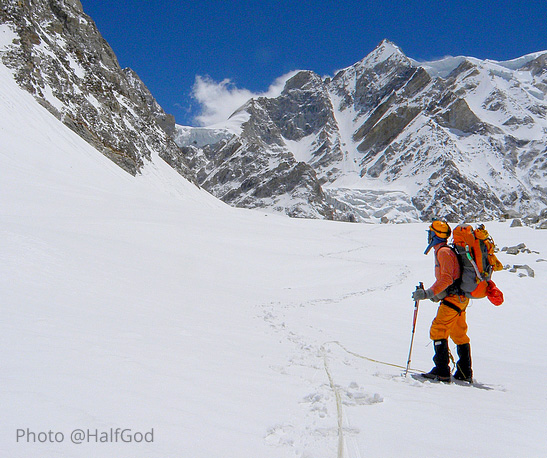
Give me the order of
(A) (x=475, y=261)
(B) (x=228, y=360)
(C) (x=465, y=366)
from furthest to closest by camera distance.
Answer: (C) (x=465, y=366) → (A) (x=475, y=261) → (B) (x=228, y=360)

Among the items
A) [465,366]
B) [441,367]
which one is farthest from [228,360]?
[465,366]

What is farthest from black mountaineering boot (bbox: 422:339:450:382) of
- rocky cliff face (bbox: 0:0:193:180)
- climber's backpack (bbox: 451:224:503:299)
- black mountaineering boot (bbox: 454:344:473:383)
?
rocky cliff face (bbox: 0:0:193:180)

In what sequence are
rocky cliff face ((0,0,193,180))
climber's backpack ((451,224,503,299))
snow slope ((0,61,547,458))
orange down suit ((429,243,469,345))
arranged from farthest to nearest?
rocky cliff face ((0,0,193,180)) < orange down suit ((429,243,469,345)) < climber's backpack ((451,224,503,299)) < snow slope ((0,61,547,458))

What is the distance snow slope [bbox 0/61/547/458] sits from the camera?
2.65 m

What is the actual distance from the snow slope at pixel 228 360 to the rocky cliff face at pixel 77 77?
40571 mm

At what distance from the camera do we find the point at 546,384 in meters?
5.21

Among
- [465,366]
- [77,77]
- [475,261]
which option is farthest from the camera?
[77,77]

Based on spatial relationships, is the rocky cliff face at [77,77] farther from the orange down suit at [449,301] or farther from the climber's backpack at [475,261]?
the climber's backpack at [475,261]

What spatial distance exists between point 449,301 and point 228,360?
10.6 feet

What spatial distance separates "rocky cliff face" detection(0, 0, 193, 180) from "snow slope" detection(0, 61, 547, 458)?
4057 cm

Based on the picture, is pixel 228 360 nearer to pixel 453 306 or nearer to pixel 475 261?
pixel 453 306

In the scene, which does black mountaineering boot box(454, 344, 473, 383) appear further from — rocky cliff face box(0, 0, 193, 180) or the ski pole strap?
rocky cliff face box(0, 0, 193, 180)

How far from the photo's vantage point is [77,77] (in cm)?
5781

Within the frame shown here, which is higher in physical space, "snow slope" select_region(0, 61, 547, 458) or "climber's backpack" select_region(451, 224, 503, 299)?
"climber's backpack" select_region(451, 224, 503, 299)
